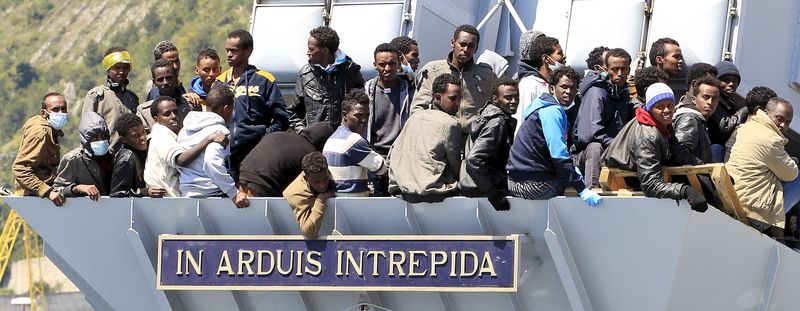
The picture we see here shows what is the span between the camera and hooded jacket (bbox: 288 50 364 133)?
1383 cm

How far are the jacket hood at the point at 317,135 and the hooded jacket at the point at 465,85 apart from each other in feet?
2.42

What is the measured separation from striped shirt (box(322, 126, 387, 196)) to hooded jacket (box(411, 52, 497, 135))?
648mm

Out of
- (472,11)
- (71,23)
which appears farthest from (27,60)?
(472,11)

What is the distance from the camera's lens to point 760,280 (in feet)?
42.5

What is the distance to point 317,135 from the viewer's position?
43.5 ft

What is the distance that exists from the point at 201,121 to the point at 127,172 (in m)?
0.97

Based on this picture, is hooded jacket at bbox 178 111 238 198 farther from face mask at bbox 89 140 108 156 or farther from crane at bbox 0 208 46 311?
crane at bbox 0 208 46 311

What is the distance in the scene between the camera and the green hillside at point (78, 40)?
7012 cm

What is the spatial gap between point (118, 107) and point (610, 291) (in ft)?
16.0

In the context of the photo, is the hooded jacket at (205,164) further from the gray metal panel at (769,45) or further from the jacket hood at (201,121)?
the gray metal panel at (769,45)

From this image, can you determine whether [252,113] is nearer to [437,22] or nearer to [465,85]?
[465,85]

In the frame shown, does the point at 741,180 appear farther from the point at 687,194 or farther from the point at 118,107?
the point at 118,107

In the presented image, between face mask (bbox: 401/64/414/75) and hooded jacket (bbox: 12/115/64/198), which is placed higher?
face mask (bbox: 401/64/414/75)

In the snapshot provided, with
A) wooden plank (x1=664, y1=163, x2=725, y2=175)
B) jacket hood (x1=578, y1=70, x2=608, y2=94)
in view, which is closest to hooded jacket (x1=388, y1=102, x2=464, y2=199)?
jacket hood (x1=578, y1=70, x2=608, y2=94)
